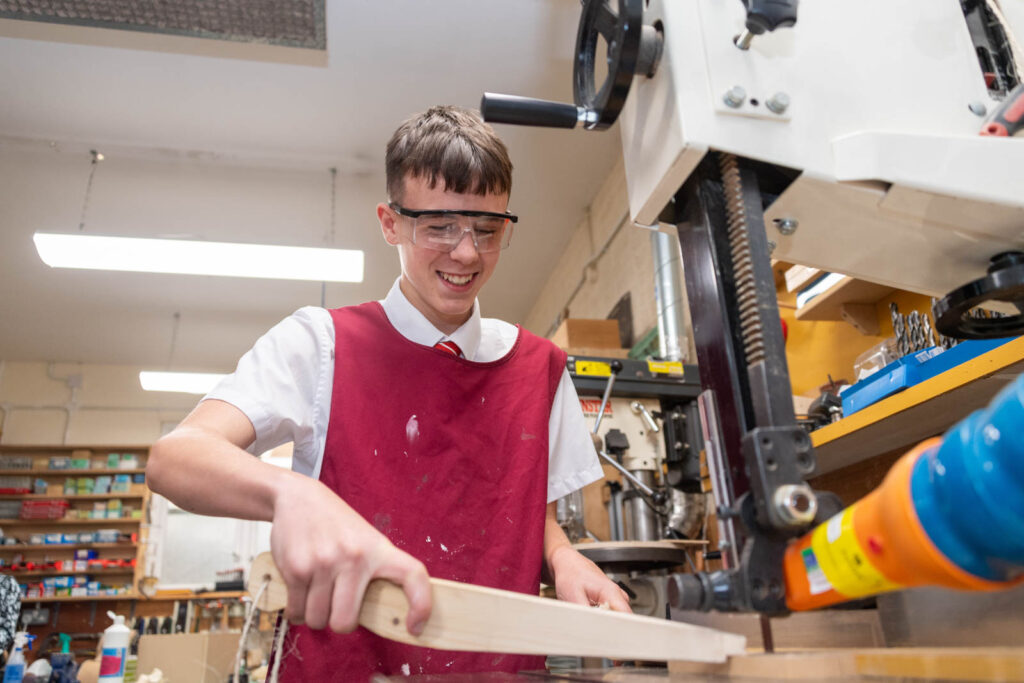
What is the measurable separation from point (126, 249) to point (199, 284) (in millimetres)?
2569

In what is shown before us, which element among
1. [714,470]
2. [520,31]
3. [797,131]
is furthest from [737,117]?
[520,31]

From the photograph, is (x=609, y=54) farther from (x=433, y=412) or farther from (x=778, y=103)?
(x=433, y=412)

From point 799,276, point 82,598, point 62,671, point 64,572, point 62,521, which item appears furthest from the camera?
point 62,521

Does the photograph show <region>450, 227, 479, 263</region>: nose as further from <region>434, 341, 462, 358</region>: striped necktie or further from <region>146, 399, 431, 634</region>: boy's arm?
<region>146, 399, 431, 634</region>: boy's arm

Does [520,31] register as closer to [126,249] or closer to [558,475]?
[126,249]

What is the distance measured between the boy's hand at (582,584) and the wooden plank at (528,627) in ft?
1.37

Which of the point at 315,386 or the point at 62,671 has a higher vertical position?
the point at 315,386

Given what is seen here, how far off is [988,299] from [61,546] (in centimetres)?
851

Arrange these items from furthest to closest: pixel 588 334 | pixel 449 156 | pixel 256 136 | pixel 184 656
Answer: pixel 256 136 < pixel 588 334 < pixel 184 656 < pixel 449 156

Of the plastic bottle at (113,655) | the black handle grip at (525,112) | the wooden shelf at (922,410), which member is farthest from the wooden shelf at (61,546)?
the black handle grip at (525,112)

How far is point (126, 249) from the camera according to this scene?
3.86m

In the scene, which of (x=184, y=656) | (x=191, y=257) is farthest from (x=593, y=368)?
(x=191, y=257)

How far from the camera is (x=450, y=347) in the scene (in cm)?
125

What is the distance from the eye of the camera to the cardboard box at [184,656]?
2984 millimetres
